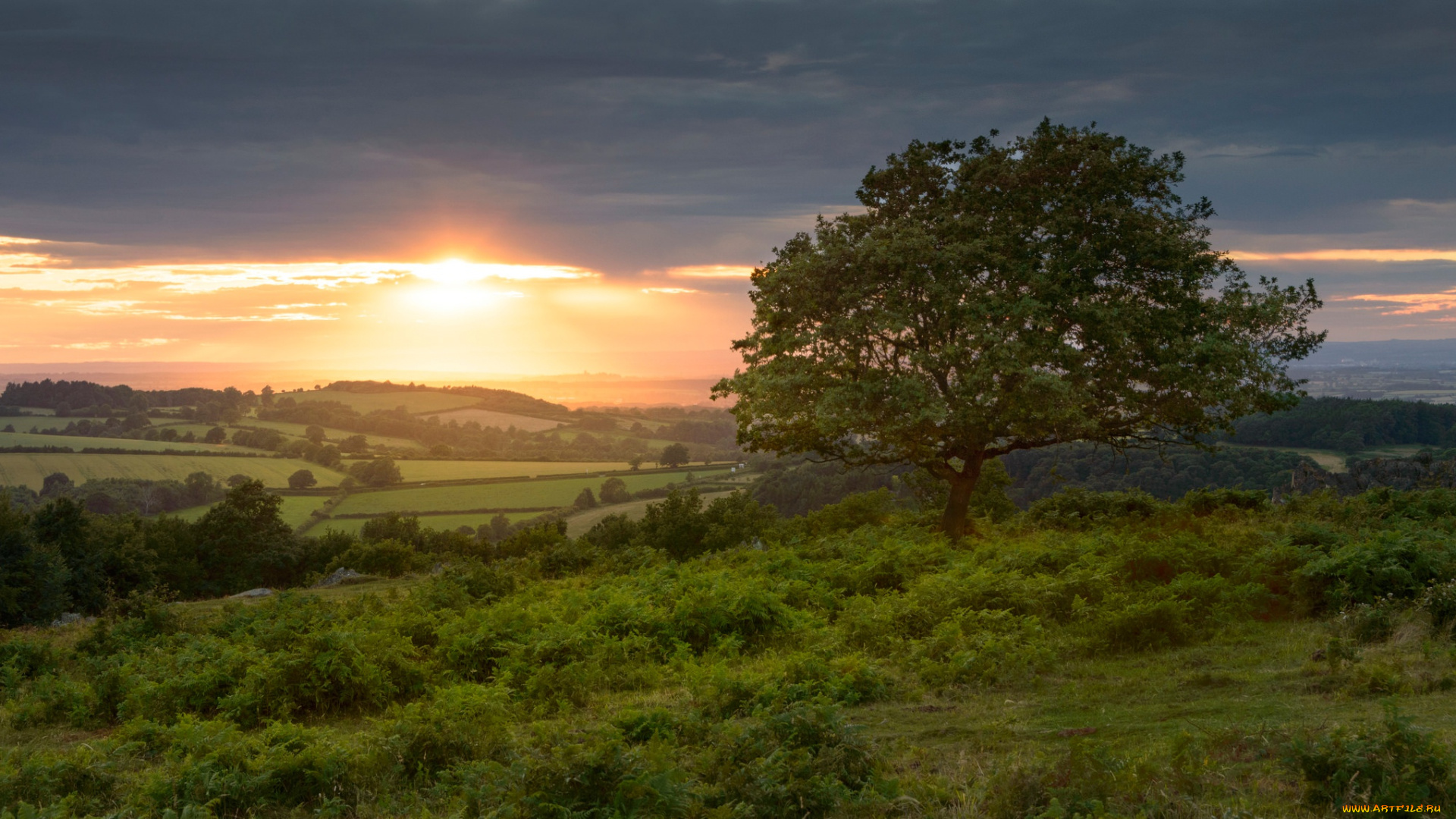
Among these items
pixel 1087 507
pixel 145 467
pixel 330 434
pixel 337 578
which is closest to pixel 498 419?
pixel 330 434

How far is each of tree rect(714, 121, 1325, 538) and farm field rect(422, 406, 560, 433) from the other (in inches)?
5020

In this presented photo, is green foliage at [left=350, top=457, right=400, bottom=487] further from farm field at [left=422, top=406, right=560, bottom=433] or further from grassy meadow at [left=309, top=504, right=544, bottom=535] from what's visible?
farm field at [left=422, top=406, right=560, bottom=433]

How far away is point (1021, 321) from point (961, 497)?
611 cm

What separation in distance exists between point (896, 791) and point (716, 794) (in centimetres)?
152

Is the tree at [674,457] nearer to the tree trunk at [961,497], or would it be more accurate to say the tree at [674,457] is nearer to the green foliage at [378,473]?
the green foliage at [378,473]

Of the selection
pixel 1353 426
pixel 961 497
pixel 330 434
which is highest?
pixel 1353 426

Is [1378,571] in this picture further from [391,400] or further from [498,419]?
[391,400]

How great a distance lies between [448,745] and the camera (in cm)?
936

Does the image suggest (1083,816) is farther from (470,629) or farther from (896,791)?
(470,629)

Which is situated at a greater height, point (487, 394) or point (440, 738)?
point (487, 394)

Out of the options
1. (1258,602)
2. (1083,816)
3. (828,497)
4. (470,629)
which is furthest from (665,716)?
(828,497)

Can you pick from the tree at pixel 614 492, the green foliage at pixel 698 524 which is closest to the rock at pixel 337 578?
the green foliage at pixel 698 524

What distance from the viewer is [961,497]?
83.3 feet

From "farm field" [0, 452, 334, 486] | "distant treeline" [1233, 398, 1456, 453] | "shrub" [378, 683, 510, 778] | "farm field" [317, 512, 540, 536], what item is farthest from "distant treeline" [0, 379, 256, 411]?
"shrub" [378, 683, 510, 778]
